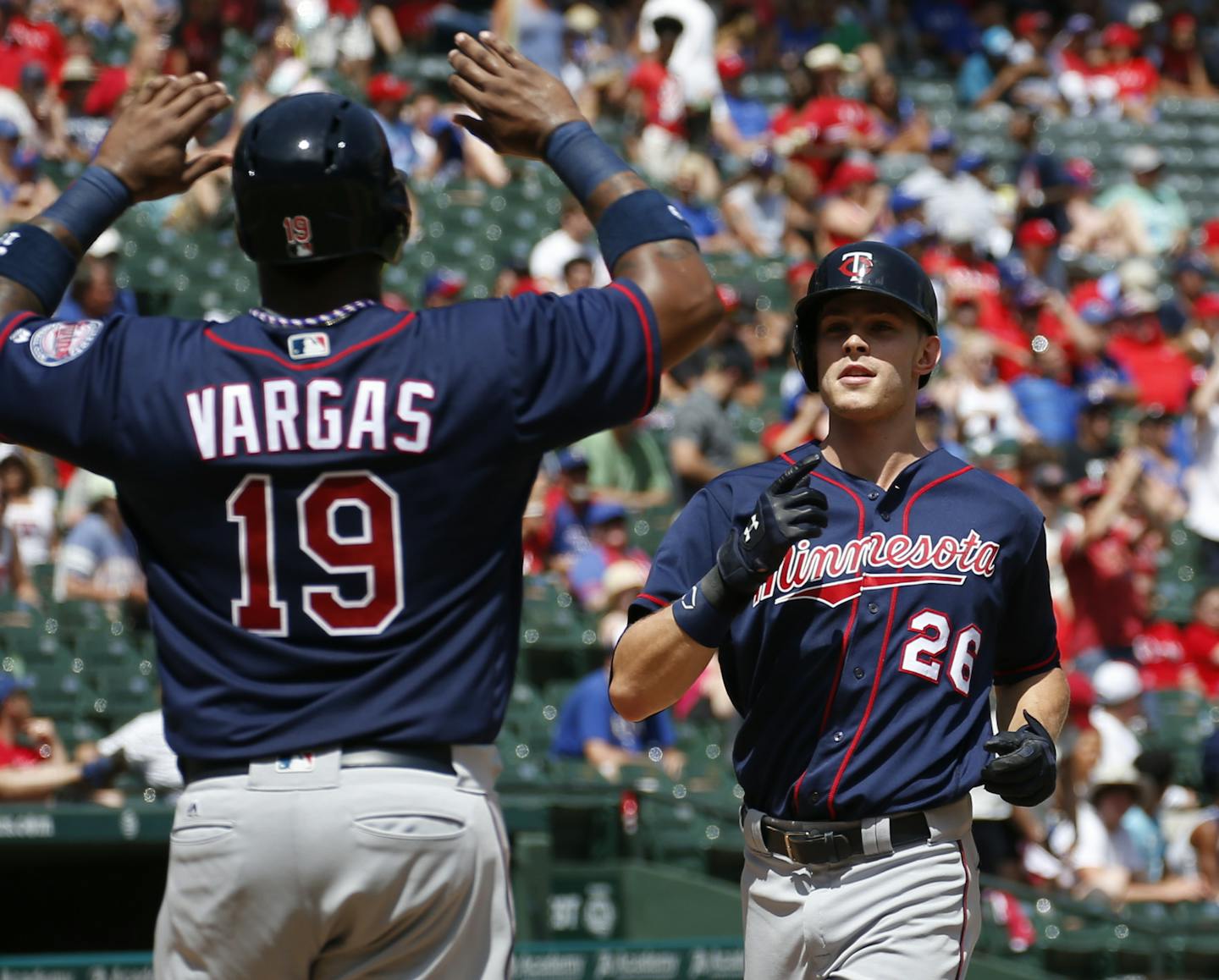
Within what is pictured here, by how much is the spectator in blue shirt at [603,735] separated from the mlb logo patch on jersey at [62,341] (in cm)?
541

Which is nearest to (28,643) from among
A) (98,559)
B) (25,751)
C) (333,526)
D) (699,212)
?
(98,559)

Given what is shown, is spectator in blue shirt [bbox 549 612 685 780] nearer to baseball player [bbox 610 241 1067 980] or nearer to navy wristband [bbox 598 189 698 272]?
A: baseball player [bbox 610 241 1067 980]

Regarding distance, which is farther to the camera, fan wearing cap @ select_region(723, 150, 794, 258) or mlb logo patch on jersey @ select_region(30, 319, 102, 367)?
fan wearing cap @ select_region(723, 150, 794, 258)

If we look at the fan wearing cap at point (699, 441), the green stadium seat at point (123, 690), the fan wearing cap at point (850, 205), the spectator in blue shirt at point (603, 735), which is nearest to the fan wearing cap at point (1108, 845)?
the spectator in blue shirt at point (603, 735)

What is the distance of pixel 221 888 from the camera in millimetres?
2652

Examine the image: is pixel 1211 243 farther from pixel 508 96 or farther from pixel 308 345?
pixel 308 345

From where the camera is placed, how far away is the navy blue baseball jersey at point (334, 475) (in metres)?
2.71

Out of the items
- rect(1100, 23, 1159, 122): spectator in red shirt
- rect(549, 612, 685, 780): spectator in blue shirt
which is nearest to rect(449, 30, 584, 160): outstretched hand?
rect(549, 612, 685, 780): spectator in blue shirt

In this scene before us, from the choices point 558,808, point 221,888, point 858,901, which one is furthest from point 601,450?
point 221,888

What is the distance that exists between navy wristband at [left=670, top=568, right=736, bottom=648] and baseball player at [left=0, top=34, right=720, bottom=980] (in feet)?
1.53

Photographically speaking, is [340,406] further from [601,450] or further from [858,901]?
[601,450]

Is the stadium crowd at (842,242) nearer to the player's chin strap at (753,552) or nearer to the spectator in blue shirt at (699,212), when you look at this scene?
the spectator in blue shirt at (699,212)

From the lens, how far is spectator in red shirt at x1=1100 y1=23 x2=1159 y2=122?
59.5 ft

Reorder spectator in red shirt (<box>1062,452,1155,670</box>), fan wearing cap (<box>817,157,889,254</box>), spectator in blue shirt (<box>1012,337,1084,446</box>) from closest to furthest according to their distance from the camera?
spectator in red shirt (<box>1062,452,1155,670</box>) → spectator in blue shirt (<box>1012,337,1084,446</box>) → fan wearing cap (<box>817,157,889,254</box>)
